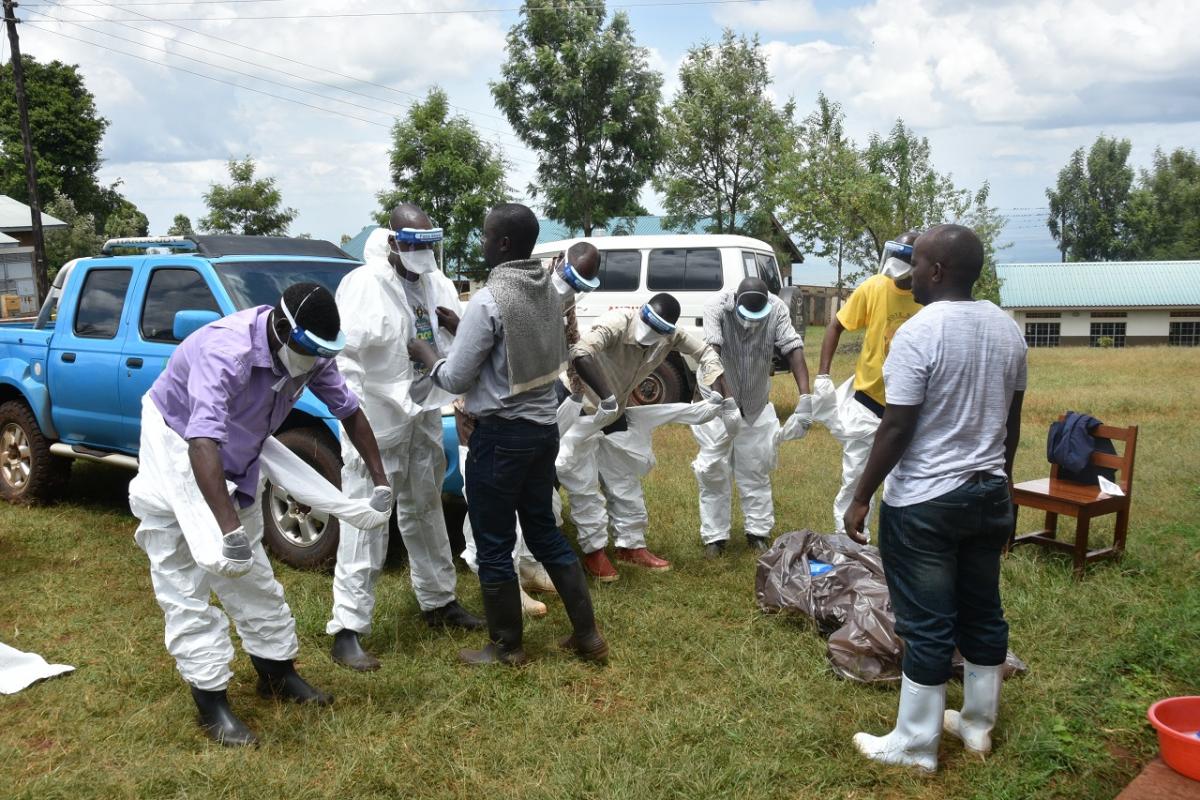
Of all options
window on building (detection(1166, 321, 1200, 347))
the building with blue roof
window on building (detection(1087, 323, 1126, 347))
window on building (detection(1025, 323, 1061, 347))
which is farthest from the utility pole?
window on building (detection(1166, 321, 1200, 347))

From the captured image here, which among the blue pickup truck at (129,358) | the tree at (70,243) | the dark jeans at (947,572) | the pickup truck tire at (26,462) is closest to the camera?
the dark jeans at (947,572)

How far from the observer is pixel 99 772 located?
3.33 metres

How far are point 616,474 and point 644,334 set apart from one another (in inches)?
37.8

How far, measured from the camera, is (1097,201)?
61094 mm

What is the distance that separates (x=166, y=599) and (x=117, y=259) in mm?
4062

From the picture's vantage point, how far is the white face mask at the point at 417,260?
4234 millimetres

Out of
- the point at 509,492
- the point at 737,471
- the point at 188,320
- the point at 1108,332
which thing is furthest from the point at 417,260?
the point at 1108,332

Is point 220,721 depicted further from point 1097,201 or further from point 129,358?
point 1097,201

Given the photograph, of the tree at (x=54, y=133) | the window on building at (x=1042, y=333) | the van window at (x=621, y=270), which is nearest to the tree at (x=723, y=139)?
the van window at (x=621, y=270)

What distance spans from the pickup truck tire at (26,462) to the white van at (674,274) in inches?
251

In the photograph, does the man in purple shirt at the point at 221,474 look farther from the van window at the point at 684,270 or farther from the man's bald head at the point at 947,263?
the van window at the point at 684,270

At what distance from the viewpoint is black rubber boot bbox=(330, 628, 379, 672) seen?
4.19m

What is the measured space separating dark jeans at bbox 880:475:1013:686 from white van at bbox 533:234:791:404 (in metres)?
8.28

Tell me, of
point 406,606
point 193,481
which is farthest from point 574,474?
point 193,481
